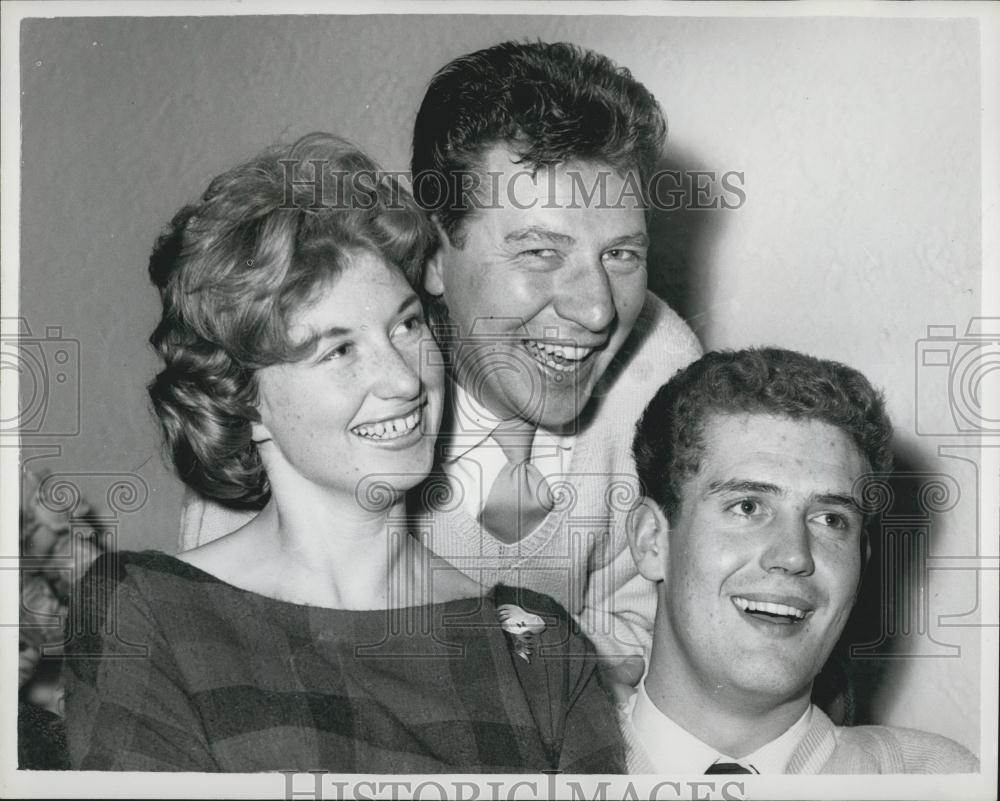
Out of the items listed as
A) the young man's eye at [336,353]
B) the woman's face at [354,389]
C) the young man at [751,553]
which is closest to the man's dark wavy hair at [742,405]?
the young man at [751,553]

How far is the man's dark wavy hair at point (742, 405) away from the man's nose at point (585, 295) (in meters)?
0.16

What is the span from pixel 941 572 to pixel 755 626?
361 millimetres

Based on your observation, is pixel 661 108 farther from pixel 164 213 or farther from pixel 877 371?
pixel 164 213

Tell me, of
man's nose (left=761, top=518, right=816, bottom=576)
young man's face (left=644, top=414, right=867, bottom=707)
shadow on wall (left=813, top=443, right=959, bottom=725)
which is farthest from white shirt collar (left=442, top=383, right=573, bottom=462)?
shadow on wall (left=813, top=443, right=959, bottom=725)

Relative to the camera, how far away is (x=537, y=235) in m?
1.64

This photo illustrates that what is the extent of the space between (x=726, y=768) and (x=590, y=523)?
0.41 m

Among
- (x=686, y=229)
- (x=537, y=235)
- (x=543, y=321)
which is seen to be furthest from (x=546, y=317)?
(x=686, y=229)

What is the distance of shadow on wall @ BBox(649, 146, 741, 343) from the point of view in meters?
1.69

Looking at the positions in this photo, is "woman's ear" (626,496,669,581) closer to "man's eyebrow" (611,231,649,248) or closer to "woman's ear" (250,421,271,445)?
"man's eyebrow" (611,231,649,248)

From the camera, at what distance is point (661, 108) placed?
1.70 meters

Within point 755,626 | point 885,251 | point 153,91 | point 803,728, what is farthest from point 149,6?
point 803,728

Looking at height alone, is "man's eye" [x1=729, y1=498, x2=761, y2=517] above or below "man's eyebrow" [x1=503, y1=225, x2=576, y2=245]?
below

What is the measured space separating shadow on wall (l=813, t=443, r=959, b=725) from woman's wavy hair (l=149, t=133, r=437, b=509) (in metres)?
0.80

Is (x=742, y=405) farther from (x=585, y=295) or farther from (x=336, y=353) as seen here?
(x=336, y=353)
